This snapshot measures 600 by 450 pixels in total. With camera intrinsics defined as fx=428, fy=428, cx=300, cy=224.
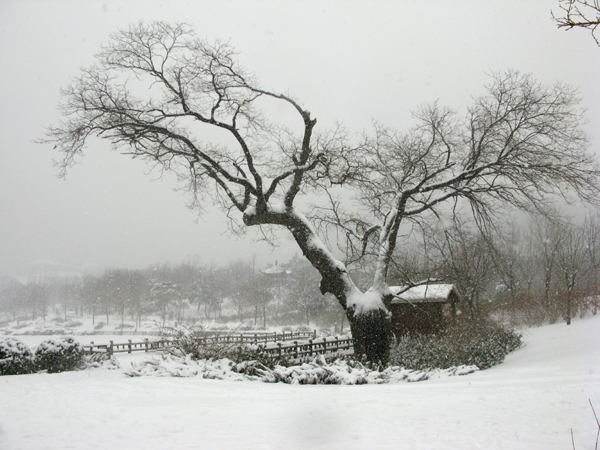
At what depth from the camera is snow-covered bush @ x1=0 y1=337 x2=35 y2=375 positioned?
11.7 meters

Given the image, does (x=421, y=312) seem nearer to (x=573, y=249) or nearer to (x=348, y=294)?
(x=348, y=294)

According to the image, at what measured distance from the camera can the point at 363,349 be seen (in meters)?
14.5

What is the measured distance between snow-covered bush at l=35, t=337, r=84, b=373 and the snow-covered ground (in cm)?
372

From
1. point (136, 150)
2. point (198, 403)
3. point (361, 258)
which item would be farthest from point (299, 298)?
point (198, 403)

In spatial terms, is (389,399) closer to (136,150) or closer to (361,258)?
(361,258)

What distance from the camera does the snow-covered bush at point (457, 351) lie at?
13628 millimetres

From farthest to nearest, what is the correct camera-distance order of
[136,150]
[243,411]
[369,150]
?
[369,150]
[136,150]
[243,411]

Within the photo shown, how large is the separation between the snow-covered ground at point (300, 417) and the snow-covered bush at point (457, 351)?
5494mm

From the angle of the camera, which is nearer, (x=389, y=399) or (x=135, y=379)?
(x=389, y=399)

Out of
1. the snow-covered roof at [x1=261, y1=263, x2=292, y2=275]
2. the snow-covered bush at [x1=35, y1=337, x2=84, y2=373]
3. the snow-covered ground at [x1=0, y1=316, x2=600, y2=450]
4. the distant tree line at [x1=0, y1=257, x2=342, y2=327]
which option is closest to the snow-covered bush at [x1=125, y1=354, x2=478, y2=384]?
the snow-covered ground at [x1=0, y1=316, x2=600, y2=450]

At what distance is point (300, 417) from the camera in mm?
5672

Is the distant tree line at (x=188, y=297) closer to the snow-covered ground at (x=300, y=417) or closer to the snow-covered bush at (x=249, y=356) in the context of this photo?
the snow-covered bush at (x=249, y=356)

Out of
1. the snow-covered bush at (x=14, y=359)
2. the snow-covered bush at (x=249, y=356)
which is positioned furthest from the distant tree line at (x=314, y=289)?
the snow-covered bush at (x=14, y=359)

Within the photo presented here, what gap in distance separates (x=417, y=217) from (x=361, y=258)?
282 centimetres
